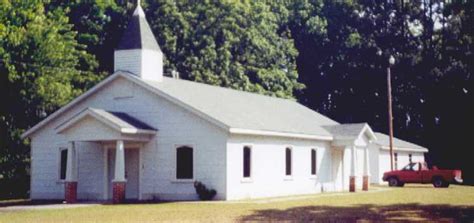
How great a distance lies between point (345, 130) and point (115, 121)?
15820 mm

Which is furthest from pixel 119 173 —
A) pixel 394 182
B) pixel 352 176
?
pixel 394 182

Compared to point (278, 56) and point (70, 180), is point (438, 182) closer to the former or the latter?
point (278, 56)

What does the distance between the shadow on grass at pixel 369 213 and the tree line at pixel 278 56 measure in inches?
278

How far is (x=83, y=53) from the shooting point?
154 ft

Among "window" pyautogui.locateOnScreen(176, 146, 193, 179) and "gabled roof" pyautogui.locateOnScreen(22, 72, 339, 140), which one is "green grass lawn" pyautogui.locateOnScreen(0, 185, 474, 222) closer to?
"window" pyautogui.locateOnScreen(176, 146, 193, 179)

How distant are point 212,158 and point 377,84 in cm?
4060

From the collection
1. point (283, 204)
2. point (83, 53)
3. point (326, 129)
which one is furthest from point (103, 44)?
point (283, 204)

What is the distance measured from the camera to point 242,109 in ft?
113

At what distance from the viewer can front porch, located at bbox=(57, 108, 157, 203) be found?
29.1 meters

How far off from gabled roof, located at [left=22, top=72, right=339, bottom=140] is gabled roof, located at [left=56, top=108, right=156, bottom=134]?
165cm

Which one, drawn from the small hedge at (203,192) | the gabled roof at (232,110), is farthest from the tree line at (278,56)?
the small hedge at (203,192)

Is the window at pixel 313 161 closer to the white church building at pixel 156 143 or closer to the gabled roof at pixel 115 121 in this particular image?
the white church building at pixel 156 143

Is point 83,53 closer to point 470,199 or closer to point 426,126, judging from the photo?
point 470,199

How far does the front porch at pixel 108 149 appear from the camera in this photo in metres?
29.1
